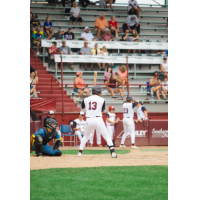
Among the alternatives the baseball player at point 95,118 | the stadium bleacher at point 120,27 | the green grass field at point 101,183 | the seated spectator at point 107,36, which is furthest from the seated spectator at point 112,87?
the green grass field at point 101,183

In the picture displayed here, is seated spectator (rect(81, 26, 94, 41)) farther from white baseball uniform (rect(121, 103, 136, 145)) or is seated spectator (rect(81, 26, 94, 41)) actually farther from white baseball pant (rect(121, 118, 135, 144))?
white baseball pant (rect(121, 118, 135, 144))

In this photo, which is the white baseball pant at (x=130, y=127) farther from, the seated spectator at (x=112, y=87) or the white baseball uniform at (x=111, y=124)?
the seated spectator at (x=112, y=87)

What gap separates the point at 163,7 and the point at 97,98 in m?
16.9

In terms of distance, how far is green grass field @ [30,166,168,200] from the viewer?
5.30 meters

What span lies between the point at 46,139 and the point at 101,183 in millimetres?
4598

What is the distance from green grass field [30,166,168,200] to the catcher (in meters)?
2.60

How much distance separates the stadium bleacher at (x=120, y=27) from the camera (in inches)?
712

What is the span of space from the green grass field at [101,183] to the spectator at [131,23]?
14.7 m

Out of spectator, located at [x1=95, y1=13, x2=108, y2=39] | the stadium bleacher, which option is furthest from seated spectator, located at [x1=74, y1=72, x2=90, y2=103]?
spectator, located at [x1=95, y1=13, x2=108, y2=39]

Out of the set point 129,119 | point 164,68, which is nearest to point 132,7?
point 164,68

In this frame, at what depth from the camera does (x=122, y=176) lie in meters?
6.82

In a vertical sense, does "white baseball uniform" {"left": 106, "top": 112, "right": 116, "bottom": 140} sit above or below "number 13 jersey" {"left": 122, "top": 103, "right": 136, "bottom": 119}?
below

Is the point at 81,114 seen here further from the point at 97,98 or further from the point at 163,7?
the point at 163,7

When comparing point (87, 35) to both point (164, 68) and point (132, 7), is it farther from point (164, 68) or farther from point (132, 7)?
point (164, 68)
